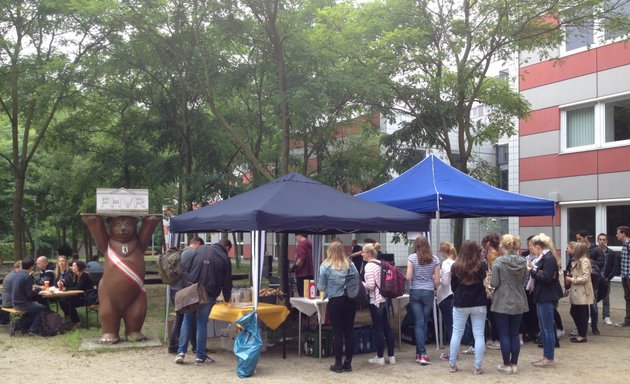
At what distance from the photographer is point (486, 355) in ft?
28.5

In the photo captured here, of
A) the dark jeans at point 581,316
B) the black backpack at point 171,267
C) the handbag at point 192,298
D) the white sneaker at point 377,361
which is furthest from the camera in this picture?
the dark jeans at point 581,316

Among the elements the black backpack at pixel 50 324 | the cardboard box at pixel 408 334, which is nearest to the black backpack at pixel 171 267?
the black backpack at pixel 50 324

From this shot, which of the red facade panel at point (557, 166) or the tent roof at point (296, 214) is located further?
the red facade panel at point (557, 166)

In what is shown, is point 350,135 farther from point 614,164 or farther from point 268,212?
point 268,212

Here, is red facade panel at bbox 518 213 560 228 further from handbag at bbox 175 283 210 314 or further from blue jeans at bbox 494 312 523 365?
handbag at bbox 175 283 210 314

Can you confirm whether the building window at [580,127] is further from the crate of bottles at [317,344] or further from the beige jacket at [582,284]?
the crate of bottles at [317,344]

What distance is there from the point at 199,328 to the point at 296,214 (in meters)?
1.90

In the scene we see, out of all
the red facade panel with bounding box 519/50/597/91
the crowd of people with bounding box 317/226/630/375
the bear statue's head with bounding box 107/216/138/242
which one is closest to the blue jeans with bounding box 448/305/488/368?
the crowd of people with bounding box 317/226/630/375

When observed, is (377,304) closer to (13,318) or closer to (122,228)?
(122,228)

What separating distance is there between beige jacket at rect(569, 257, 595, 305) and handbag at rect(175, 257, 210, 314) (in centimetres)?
529

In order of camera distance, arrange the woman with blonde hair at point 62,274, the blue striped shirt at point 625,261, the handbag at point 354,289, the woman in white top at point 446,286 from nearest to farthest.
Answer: the handbag at point 354,289 → the woman in white top at point 446,286 → the blue striped shirt at point 625,261 → the woman with blonde hair at point 62,274

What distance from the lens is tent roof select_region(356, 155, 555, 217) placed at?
32.8 feet

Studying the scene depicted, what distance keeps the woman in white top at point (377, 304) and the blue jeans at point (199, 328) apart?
6.58 feet

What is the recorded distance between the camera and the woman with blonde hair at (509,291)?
7238 millimetres
